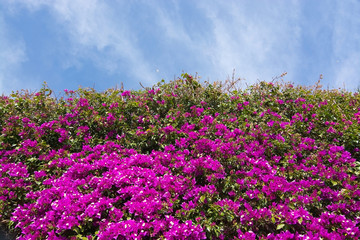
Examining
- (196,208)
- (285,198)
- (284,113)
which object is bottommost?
(196,208)

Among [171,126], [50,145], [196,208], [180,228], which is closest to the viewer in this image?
[180,228]

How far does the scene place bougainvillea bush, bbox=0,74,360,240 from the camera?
3.71 m

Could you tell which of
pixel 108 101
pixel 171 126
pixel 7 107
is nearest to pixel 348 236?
pixel 171 126

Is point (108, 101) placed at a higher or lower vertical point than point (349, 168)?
higher

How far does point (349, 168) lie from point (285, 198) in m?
1.74

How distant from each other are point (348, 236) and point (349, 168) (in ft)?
5.66

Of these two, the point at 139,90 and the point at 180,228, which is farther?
the point at 139,90

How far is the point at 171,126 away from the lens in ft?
18.4

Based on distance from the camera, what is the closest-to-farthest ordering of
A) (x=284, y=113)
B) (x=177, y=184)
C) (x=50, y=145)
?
(x=177, y=184), (x=50, y=145), (x=284, y=113)

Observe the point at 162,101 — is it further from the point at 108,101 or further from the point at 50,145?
the point at 50,145

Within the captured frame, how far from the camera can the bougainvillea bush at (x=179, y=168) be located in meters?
3.71

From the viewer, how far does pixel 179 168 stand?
461 centimetres

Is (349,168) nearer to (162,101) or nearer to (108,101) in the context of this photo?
(162,101)

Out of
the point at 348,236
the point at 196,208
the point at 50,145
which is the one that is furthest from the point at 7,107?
the point at 348,236
